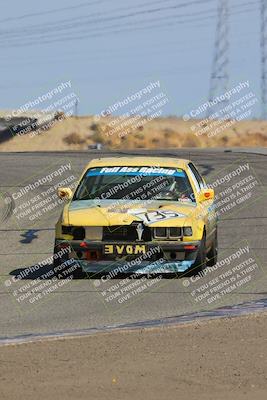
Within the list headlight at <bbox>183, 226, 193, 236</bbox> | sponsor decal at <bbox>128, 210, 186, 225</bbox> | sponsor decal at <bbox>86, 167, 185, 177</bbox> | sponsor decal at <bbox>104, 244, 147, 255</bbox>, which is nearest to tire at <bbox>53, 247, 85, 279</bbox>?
sponsor decal at <bbox>104, 244, 147, 255</bbox>

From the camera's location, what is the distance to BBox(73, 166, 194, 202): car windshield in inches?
584

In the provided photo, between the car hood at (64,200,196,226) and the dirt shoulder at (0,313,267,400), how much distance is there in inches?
146

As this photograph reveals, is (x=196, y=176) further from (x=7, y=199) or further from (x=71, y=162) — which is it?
(x=71, y=162)

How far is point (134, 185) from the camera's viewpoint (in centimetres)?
1496

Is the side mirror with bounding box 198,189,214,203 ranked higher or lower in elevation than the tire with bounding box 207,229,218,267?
higher

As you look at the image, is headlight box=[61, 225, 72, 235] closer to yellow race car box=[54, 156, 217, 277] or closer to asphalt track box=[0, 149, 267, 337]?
yellow race car box=[54, 156, 217, 277]

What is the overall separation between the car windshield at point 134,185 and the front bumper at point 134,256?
1131 mm

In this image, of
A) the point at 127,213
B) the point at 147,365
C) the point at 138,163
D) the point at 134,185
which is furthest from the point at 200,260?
the point at 147,365

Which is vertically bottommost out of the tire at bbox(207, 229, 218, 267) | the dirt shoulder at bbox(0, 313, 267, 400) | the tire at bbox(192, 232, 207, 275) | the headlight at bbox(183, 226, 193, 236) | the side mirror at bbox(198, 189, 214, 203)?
the tire at bbox(207, 229, 218, 267)

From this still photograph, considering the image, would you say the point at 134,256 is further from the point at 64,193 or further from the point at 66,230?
the point at 64,193

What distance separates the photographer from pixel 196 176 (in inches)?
624

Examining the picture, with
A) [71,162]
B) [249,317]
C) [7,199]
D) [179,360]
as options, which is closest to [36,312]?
[249,317]

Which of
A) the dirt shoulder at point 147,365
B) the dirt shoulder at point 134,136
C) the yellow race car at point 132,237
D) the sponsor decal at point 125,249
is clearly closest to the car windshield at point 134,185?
the yellow race car at point 132,237

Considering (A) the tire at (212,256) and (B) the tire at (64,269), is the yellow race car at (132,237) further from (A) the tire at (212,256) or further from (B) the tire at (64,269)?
(A) the tire at (212,256)
